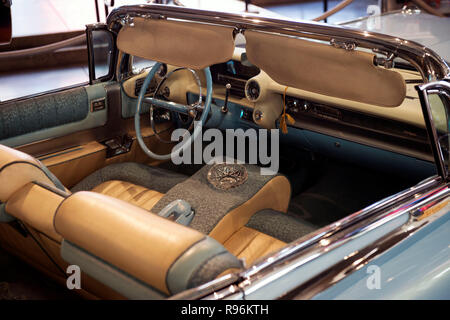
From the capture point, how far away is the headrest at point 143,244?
3.62 feet

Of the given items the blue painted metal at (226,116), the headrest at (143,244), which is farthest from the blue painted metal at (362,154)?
the headrest at (143,244)

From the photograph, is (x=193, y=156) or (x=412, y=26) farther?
(x=412, y=26)

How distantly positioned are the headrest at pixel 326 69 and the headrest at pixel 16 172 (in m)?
0.94

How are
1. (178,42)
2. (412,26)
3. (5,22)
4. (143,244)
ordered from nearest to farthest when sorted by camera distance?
(143,244)
(178,42)
(412,26)
(5,22)

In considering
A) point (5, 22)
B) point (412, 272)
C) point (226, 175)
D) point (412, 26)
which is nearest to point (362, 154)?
point (226, 175)

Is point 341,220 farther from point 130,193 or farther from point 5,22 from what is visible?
point 5,22

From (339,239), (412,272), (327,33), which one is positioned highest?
(327,33)

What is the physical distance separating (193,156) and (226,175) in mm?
891

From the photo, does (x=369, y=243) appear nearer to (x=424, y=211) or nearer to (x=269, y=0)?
(x=424, y=211)

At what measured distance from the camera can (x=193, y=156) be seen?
3.27 m

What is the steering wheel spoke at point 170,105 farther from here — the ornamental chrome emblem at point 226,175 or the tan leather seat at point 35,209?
the tan leather seat at point 35,209

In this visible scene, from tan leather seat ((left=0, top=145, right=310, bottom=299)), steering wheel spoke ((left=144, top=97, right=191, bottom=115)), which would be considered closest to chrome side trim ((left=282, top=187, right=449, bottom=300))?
tan leather seat ((left=0, top=145, right=310, bottom=299))
